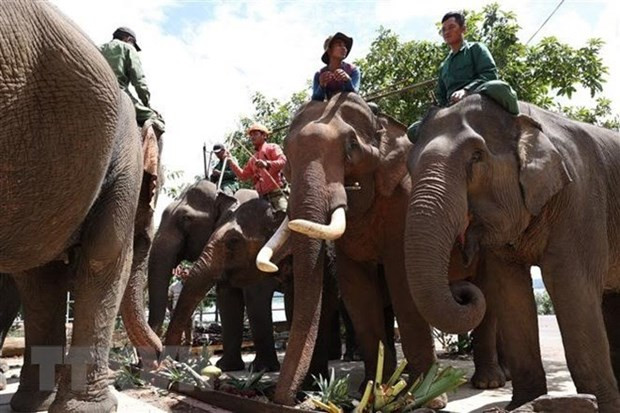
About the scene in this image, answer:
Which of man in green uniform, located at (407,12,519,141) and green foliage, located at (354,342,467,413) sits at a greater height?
man in green uniform, located at (407,12,519,141)

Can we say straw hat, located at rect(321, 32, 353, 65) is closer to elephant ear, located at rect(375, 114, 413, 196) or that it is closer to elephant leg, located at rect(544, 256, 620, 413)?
elephant ear, located at rect(375, 114, 413, 196)

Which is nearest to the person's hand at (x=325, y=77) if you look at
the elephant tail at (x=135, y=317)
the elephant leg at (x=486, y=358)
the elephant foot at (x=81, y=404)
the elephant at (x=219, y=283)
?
the elephant leg at (x=486, y=358)

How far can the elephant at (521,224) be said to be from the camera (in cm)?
413

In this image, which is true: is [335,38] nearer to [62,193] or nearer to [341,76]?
[341,76]

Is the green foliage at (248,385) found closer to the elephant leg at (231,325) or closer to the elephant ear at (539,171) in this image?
the elephant leg at (231,325)

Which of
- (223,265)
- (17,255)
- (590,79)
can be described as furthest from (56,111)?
(590,79)

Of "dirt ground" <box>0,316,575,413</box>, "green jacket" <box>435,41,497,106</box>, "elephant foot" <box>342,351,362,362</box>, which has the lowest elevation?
"dirt ground" <box>0,316,575,413</box>

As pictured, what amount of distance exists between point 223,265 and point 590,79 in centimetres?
614

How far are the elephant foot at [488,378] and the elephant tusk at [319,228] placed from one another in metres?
2.61

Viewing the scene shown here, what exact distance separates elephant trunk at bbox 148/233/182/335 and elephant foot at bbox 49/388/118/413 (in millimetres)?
3128

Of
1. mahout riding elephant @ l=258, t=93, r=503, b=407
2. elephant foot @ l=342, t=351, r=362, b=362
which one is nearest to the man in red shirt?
mahout riding elephant @ l=258, t=93, r=503, b=407

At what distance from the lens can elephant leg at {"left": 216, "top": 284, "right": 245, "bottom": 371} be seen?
8.00m

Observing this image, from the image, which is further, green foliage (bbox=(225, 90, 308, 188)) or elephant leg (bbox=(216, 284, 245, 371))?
green foliage (bbox=(225, 90, 308, 188))

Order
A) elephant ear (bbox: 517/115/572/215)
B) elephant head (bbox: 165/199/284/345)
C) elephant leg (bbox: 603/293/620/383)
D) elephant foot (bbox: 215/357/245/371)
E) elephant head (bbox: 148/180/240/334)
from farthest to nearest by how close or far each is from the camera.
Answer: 1. elephant head (bbox: 148/180/240/334)
2. elephant foot (bbox: 215/357/245/371)
3. elephant head (bbox: 165/199/284/345)
4. elephant leg (bbox: 603/293/620/383)
5. elephant ear (bbox: 517/115/572/215)
